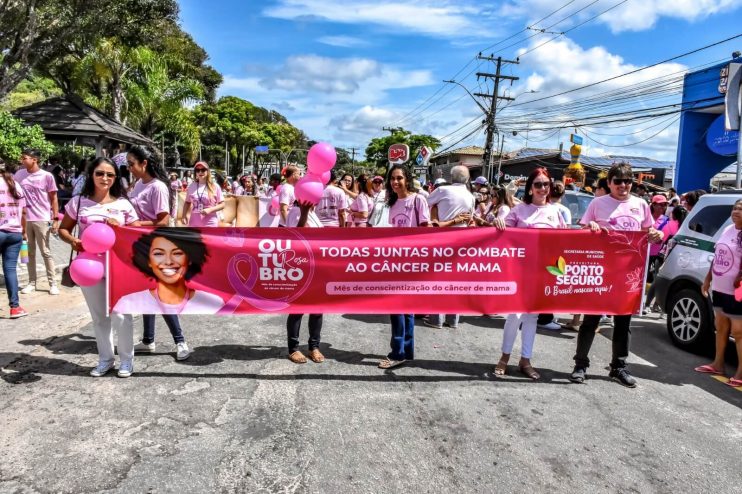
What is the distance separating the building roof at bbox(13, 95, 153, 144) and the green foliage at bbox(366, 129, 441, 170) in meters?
57.0

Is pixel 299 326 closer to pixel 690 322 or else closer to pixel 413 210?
pixel 413 210

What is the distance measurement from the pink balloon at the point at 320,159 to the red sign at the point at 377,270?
0.66 meters

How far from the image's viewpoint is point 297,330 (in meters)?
5.12

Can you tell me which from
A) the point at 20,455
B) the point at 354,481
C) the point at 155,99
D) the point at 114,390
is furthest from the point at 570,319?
the point at 155,99

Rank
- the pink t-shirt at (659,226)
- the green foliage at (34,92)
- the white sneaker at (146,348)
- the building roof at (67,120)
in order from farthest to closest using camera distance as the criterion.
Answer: the green foliage at (34,92)
the building roof at (67,120)
the pink t-shirt at (659,226)
the white sneaker at (146,348)

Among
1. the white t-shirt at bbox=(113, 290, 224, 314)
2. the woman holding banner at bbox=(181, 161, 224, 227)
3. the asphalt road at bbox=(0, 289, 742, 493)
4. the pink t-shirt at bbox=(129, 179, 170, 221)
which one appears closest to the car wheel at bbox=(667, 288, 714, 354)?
the asphalt road at bbox=(0, 289, 742, 493)

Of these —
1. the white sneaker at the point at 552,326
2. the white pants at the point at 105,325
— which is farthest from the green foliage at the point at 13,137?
the white sneaker at the point at 552,326

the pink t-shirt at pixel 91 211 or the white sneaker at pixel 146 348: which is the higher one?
the pink t-shirt at pixel 91 211

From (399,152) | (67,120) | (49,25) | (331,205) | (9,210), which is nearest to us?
(9,210)

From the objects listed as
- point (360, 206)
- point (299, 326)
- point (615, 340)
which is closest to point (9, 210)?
point (299, 326)

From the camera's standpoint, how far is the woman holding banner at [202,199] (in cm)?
736

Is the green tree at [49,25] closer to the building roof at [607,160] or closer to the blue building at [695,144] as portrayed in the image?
the blue building at [695,144]

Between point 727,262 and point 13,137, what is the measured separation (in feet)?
43.9

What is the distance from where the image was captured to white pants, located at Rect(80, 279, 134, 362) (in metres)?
4.48
